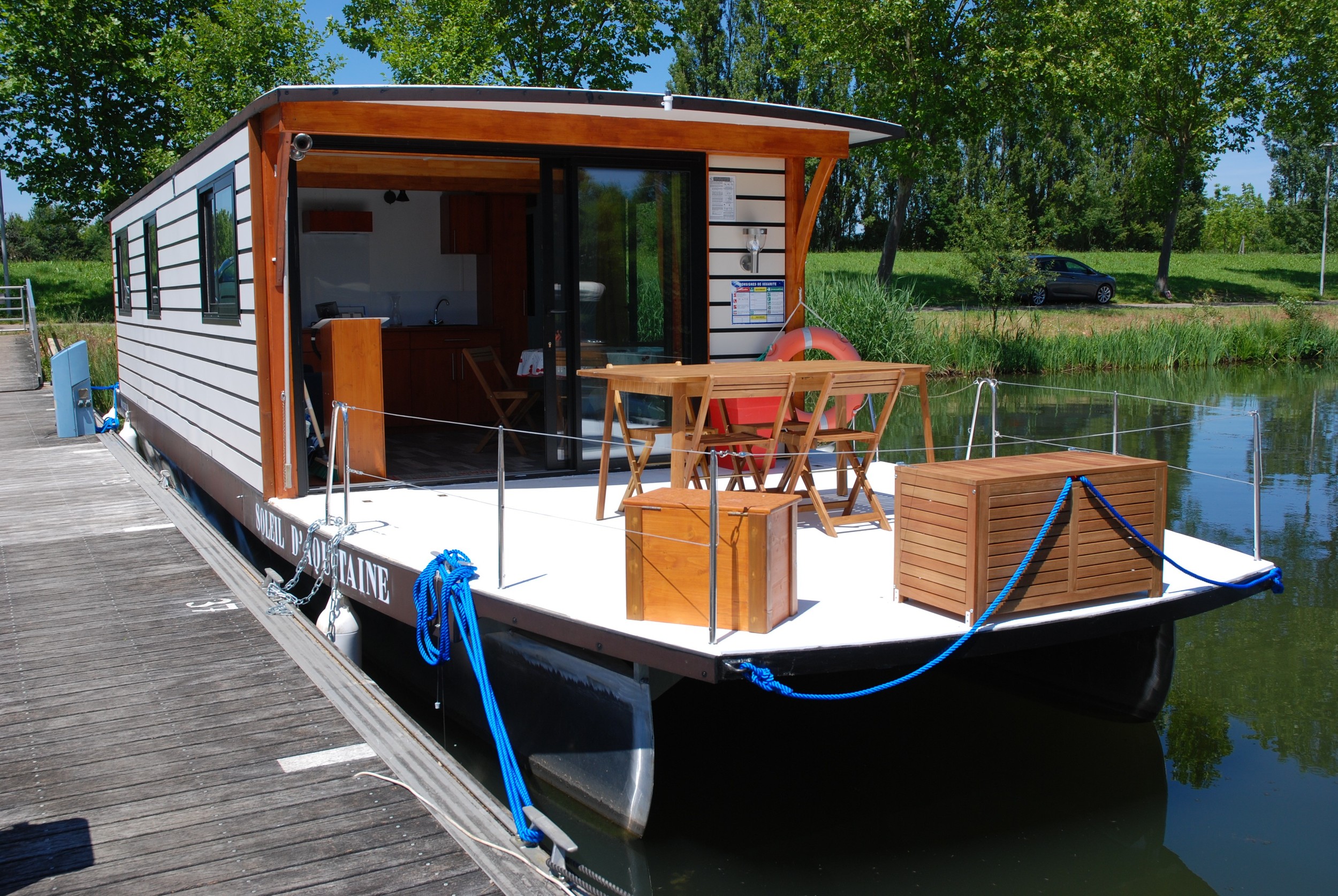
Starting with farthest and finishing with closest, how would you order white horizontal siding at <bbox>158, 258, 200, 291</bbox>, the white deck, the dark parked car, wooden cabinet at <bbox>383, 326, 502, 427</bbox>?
the dark parked car
wooden cabinet at <bbox>383, 326, 502, 427</bbox>
white horizontal siding at <bbox>158, 258, 200, 291</bbox>
the white deck

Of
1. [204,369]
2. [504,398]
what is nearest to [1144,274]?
[504,398]

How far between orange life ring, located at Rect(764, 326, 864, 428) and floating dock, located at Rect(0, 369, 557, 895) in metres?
3.24

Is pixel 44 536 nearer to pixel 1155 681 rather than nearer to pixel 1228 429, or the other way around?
pixel 1155 681

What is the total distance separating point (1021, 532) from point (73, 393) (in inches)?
477

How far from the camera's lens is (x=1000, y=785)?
4.80m

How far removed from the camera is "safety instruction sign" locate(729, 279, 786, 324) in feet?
24.2

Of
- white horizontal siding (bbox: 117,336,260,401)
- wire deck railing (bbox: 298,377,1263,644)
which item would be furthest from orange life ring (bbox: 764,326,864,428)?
white horizontal siding (bbox: 117,336,260,401)

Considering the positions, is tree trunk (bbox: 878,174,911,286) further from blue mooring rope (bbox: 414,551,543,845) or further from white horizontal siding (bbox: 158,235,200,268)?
blue mooring rope (bbox: 414,551,543,845)

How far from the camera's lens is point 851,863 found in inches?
164

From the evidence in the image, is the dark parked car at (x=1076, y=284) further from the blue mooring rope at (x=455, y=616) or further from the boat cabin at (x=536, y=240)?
the blue mooring rope at (x=455, y=616)

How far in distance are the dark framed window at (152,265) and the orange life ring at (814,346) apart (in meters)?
5.47

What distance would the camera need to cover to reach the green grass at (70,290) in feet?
83.9

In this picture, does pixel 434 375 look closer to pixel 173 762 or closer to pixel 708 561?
pixel 173 762

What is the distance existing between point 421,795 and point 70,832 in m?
1.01
